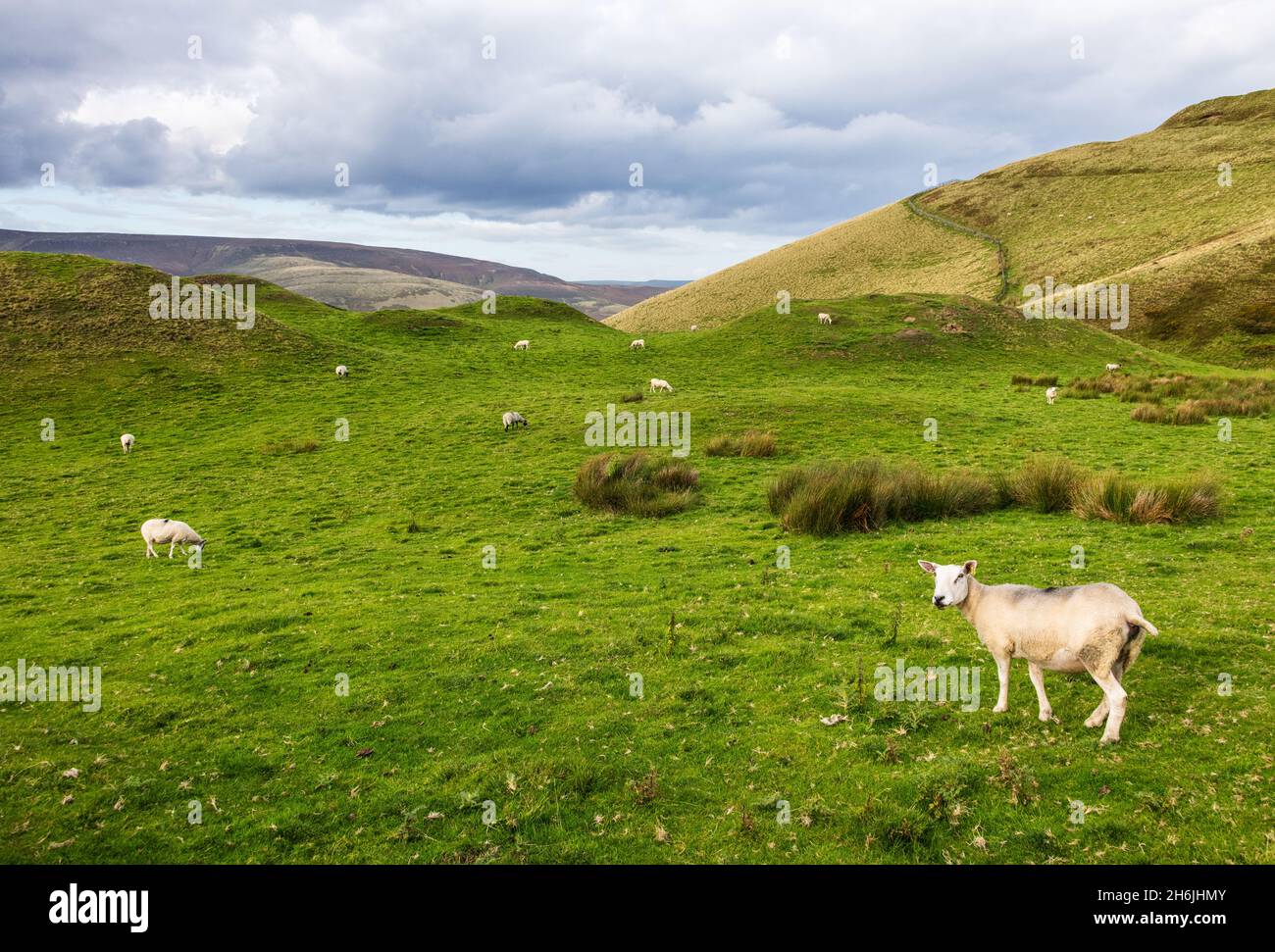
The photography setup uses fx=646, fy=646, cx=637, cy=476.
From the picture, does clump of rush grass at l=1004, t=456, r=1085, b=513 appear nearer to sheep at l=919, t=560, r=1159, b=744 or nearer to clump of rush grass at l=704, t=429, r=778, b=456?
clump of rush grass at l=704, t=429, r=778, b=456

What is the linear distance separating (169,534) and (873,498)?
20.3 meters

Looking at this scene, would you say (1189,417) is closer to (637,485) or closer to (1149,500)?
(1149,500)

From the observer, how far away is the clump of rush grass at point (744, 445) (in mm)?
27703

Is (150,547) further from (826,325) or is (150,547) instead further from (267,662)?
(826,325)

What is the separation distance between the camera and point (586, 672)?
10.2 meters

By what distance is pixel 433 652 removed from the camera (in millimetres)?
11227

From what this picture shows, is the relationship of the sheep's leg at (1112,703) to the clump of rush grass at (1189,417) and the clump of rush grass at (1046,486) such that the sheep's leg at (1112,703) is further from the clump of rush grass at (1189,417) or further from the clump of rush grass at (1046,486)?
the clump of rush grass at (1189,417)

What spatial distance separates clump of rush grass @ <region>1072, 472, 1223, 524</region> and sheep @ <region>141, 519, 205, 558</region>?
24563 millimetres

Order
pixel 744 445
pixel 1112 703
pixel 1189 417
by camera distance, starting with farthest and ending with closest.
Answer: pixel 1189 417 < pixel 744 445 < pixel 1112 703

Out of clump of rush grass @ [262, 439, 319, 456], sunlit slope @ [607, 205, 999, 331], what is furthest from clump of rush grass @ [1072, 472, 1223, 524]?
sunlit slope @ [607, 205, 999, 331]

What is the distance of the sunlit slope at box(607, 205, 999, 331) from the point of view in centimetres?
10662

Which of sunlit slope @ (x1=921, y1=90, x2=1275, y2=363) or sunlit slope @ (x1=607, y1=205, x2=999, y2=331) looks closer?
sunlit slope @ (x1=921, y1=90, x2=1275, y2=363)

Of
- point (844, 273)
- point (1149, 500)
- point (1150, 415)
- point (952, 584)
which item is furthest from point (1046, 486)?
point (844, 273)

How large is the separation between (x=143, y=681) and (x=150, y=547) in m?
10.4
